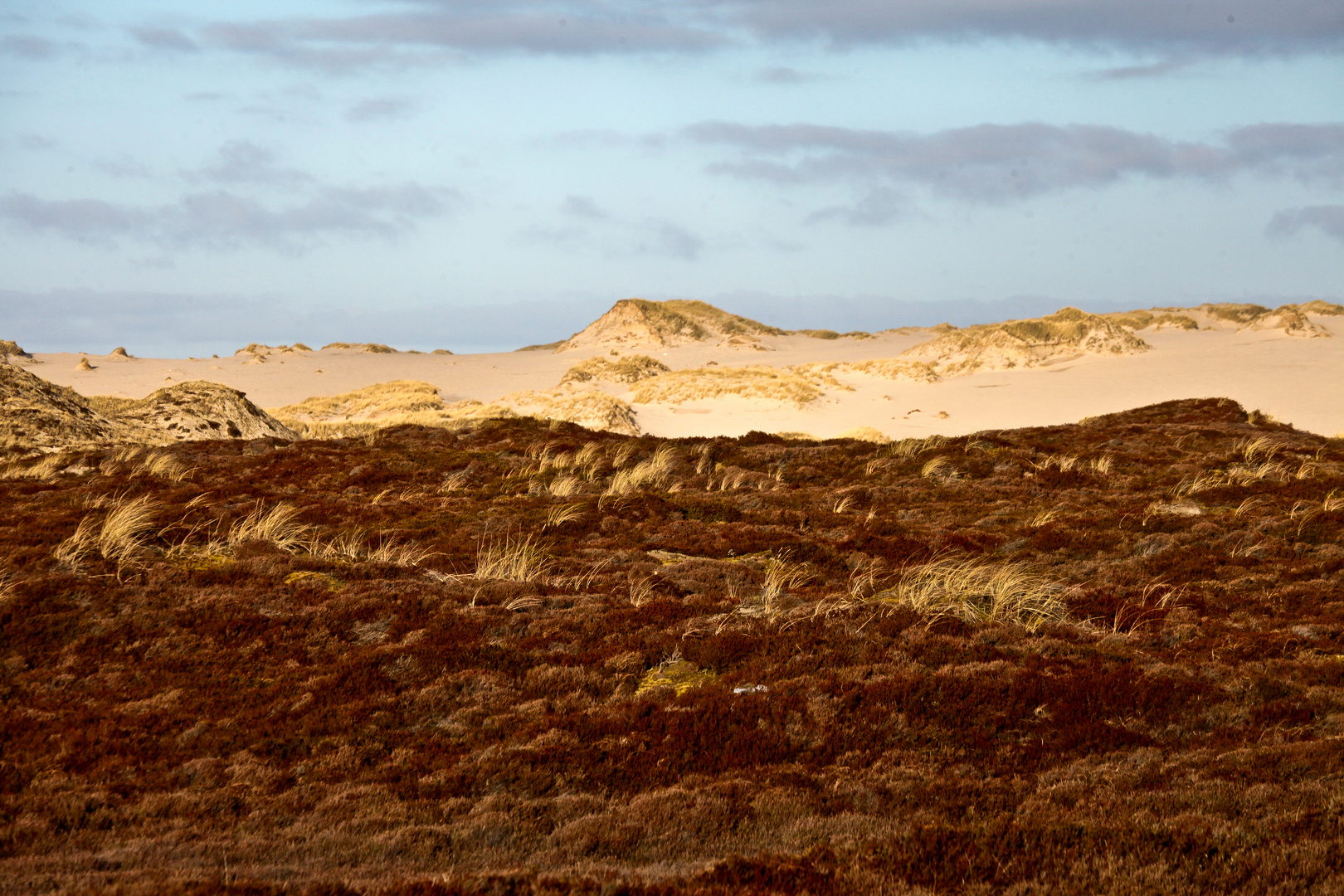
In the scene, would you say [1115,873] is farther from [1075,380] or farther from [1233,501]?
[1075,380]

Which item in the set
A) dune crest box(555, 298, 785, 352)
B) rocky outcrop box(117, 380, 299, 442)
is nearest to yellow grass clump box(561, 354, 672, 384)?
dune crest box(555, 298, 785, 352)

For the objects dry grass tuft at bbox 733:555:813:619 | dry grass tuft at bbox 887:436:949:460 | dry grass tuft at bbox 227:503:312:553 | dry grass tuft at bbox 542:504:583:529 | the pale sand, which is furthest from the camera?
the pale sand

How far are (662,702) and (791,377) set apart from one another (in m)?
46.5

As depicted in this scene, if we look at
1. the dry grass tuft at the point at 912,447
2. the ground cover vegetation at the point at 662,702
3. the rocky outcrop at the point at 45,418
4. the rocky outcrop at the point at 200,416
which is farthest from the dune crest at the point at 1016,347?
the rocky outcrop at the point at 45,418

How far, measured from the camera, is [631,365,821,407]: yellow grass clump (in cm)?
4834

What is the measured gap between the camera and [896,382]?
181 feet

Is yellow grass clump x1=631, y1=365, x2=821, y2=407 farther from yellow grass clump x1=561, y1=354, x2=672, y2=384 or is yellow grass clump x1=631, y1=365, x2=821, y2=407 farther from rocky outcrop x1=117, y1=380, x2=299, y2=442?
rocky outcrop x1=117, y1=380, x2=299, y2=442

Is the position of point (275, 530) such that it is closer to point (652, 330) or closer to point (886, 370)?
point (886, 370)

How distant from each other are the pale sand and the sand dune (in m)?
0.16

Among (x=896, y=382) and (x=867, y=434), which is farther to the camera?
(x=896, y=382)

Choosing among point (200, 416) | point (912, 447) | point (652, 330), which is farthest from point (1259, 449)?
point (652, 330)

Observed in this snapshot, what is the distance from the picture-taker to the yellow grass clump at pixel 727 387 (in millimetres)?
48344

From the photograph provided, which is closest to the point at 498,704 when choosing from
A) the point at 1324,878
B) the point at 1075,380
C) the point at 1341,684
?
the point at 1324,878

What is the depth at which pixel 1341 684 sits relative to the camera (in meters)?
7.90
